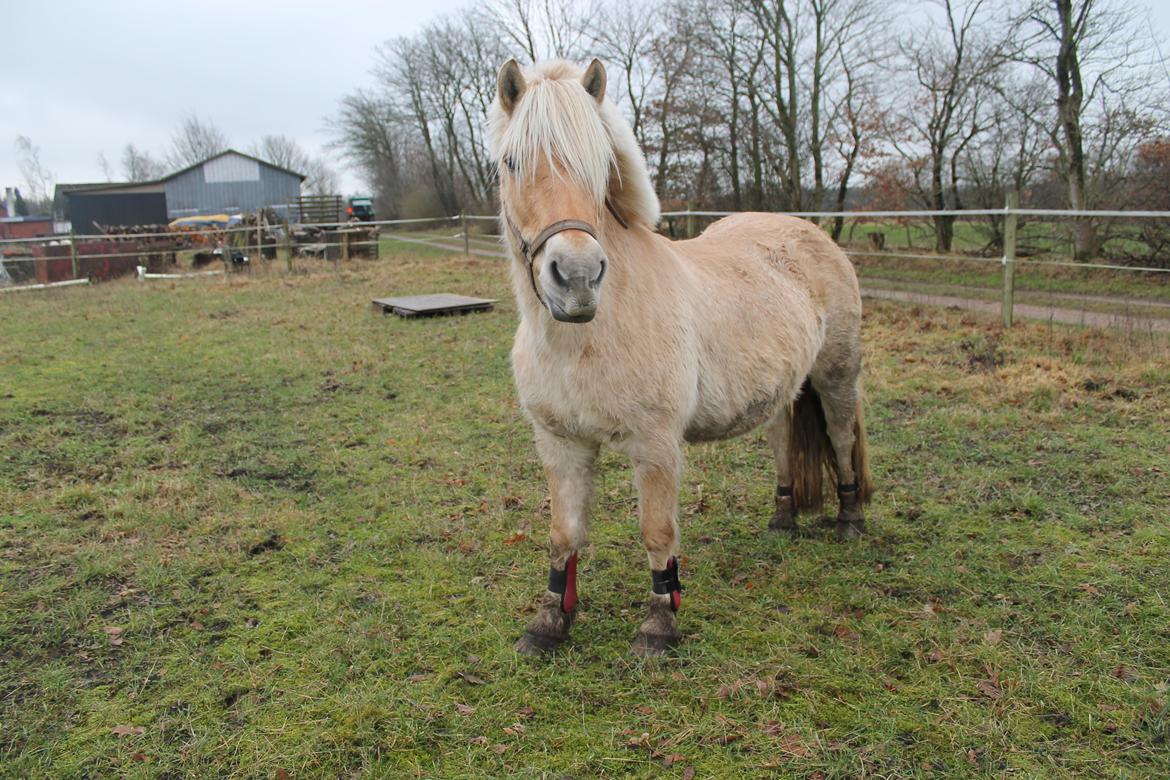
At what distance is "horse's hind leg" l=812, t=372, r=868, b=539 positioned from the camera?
397cm

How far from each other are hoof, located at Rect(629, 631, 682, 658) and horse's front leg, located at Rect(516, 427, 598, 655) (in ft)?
1.05

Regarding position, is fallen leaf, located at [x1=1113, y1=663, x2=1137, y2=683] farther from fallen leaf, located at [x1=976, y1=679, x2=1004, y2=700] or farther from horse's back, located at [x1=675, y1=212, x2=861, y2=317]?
horse's back, located at [x1=675, y1=212, x2=861, y2=317]

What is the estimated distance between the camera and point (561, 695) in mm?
2707

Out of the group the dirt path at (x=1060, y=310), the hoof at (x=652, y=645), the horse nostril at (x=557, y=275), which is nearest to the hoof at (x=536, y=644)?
the hoof at (x=652, y=645)

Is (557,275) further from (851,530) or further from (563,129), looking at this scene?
(851,530)

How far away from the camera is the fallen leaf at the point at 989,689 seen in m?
2.59

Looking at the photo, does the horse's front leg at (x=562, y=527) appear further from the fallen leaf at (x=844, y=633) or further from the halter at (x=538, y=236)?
the fallen leaf at (x=844, y=633)

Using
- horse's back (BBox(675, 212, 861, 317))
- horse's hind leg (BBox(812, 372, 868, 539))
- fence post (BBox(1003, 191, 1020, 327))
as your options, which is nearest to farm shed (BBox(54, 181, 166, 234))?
fence post (BBox(1003, 191, 1020, 327))

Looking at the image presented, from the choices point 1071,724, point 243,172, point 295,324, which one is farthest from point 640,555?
point 243,172

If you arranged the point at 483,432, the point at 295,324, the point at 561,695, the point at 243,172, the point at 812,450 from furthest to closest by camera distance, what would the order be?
1. the point at 243,172
2. the point at 295,324
3. the point at 483,432
4. the point at 812,450
5. the point at 561,695

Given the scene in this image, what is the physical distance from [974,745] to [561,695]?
1430 millimetres

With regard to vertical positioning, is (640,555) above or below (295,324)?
below

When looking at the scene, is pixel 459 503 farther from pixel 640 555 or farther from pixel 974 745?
pixel 974 745

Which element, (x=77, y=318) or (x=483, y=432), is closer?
(x=483, y=432)
